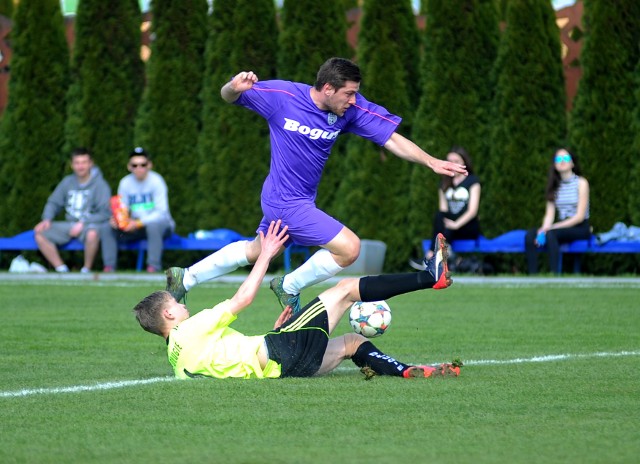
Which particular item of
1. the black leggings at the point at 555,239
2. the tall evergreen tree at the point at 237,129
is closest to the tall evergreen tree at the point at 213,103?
the tall evergreen tree at the point at 237,129

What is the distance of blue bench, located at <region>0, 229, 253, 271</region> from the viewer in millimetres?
18969

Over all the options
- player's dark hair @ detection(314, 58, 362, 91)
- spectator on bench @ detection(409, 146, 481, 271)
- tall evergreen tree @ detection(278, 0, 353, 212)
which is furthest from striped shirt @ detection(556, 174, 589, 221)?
player's dark hair @ detection(314, 58, 362, 91)

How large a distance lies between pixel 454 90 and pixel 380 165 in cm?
155

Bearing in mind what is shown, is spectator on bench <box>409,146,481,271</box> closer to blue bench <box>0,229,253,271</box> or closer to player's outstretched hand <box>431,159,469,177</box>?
blue bench <box>0,229,253,271</box>

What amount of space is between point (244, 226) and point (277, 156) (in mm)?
10303

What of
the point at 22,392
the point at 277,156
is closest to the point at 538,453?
the point at 22,392

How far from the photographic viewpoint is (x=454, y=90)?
769 inches

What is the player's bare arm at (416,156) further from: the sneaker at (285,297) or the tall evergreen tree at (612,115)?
the tall evergreen tree at (612,115)

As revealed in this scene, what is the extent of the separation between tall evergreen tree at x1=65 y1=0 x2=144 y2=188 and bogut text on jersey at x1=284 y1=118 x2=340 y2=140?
11049 millimetres

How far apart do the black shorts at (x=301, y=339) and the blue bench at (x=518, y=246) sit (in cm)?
1025

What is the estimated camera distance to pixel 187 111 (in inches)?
807

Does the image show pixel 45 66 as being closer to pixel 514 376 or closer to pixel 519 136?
pixel 519 136

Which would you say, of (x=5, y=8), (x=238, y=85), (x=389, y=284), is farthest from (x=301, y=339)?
(x=5, y=8)

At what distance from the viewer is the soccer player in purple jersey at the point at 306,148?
382 inches
